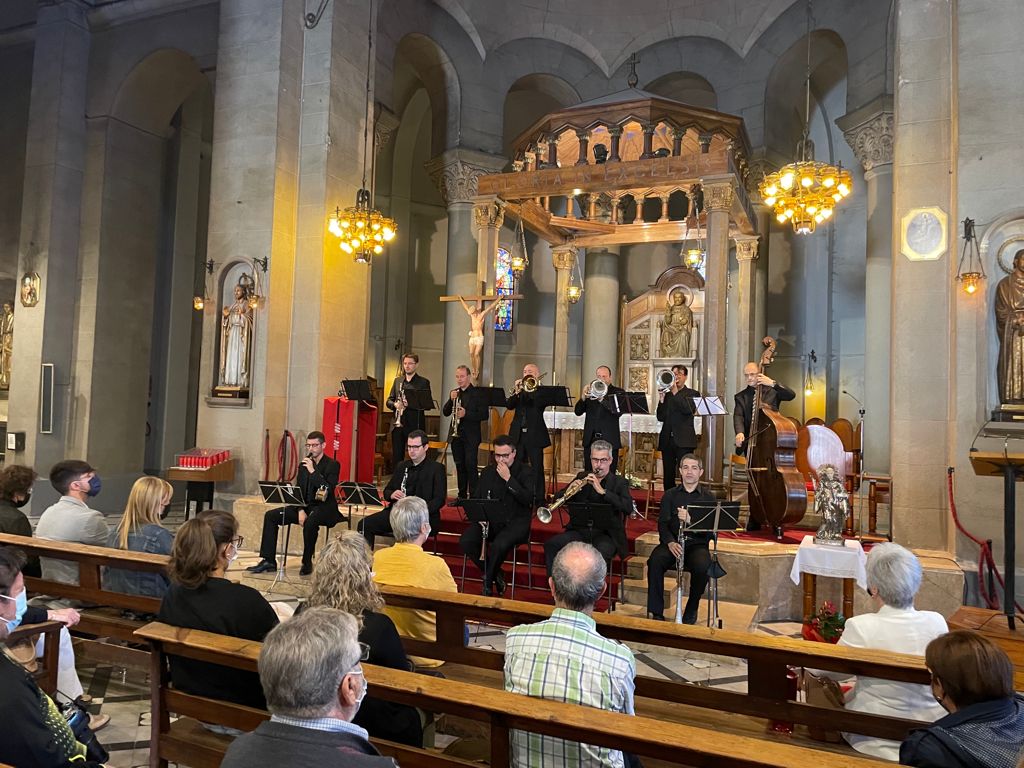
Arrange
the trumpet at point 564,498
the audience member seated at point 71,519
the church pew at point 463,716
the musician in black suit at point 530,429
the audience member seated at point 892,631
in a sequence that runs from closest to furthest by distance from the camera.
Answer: the church pew at point 463,716 < the audience member seated at point 892,631 < the audience member seated at point 71,519 < the trumpet at point 564,498 < the musician in black suit at point 530,429

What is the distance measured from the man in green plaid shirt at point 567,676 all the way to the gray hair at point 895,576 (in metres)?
1.44

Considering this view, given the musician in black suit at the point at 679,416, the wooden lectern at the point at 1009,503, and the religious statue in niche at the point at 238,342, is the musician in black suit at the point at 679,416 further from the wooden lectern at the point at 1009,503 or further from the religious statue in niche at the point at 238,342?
the religious statue in niche at the point at 238,342

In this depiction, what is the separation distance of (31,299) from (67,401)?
5.86 ft

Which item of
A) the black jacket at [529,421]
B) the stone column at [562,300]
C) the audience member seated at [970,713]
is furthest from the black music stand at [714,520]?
the stone column at [562,300]

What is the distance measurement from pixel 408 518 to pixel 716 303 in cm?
631

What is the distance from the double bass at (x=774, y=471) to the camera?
24.2 feet

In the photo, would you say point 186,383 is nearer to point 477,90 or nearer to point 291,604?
point 477,90

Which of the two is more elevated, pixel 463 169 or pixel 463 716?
pixel 463 169

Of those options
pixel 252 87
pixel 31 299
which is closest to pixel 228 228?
pixel 252 87

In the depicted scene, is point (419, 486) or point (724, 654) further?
point (419, 486)

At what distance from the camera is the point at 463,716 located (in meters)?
2.31

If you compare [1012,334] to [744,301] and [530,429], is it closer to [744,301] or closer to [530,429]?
[530,429]

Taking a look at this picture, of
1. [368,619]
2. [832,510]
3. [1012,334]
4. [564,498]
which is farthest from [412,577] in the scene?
[1012,334]

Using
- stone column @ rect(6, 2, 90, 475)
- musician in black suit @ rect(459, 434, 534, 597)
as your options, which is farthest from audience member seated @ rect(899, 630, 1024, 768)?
stone column @ rect(6, 2, 90, 475)
